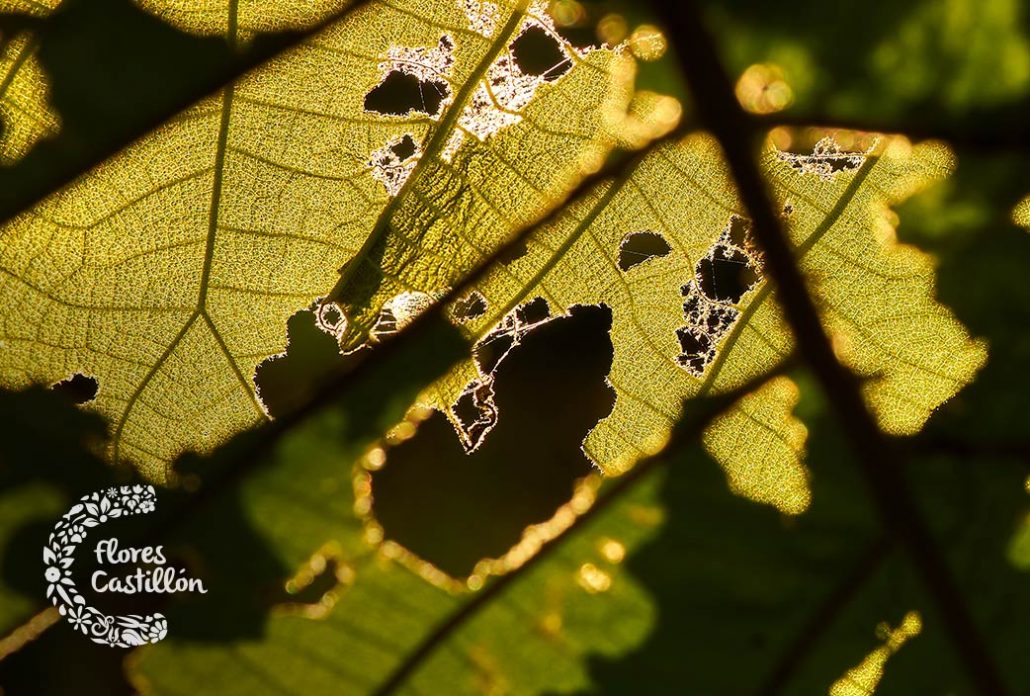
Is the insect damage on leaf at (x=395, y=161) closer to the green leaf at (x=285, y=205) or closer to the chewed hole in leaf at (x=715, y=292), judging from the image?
the green leaf at (x=285, y=205)

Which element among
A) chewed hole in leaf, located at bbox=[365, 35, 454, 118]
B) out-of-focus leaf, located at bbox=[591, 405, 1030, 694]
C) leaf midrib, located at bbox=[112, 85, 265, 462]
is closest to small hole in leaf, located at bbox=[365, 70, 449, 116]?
chewed hole in leaf, located at bbox=[365, 35, 454, 118]

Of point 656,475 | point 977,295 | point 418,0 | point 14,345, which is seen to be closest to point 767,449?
point 656,475

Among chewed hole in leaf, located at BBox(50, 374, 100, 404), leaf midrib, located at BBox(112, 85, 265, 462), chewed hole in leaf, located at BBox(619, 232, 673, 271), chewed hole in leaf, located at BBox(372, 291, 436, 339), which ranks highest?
chewed hole in leaf, located at BBox(619, 232, 673, 271)

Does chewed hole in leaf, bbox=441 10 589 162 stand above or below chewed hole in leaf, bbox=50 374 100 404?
above

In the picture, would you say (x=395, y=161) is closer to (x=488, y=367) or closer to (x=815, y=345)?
(x=488, y=367)

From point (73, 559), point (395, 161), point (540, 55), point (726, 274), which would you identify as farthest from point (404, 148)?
point (73, 559)

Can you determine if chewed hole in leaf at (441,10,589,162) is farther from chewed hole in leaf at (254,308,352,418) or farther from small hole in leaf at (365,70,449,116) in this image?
chewed hole in leaf at (254,308,352,418)

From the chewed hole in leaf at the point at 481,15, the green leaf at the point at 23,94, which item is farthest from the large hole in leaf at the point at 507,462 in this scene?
the green leaf at the point at 23,94
